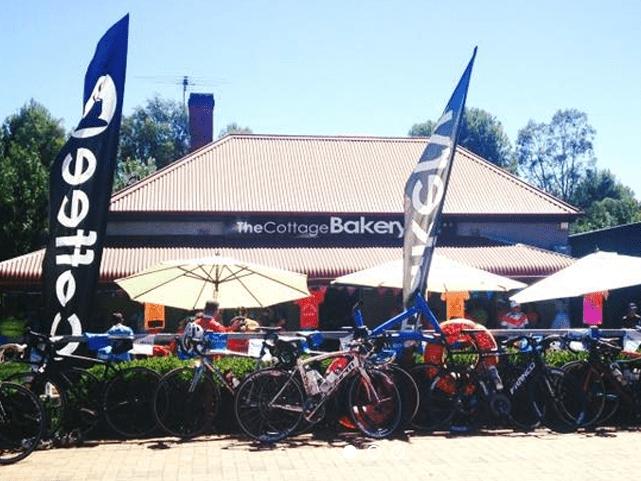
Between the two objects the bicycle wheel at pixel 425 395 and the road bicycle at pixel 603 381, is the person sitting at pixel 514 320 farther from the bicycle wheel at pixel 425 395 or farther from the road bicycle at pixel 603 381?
the bicycle wheel at pixel 425 395

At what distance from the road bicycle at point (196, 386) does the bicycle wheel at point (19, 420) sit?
120cm

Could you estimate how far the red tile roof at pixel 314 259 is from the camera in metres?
16.8

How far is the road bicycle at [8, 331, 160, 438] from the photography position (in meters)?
6.89

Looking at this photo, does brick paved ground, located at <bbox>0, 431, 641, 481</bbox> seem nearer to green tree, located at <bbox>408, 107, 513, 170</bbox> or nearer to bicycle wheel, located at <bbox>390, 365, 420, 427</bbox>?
bicycle wheel, located at <bbox>390, 365, 420, 427</bbox>

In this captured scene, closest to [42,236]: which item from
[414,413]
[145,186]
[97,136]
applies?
[145,186]

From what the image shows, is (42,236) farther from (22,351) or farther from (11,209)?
(22,351)

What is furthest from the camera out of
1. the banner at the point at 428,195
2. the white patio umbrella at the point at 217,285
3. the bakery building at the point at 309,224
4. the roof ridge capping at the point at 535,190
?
the roof ridge capping at the point at 535,190

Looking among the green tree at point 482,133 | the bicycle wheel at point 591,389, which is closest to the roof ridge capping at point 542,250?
the bicycle wheel at point 591,389

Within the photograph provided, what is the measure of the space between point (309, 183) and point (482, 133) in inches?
1475

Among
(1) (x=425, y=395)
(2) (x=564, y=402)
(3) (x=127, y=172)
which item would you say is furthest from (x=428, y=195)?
(3) (x=127, y=172)

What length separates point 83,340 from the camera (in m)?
7.48

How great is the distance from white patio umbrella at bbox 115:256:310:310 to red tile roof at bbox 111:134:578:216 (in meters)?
8.91

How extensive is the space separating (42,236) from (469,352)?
30.2 meters

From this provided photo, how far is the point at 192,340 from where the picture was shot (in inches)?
287
